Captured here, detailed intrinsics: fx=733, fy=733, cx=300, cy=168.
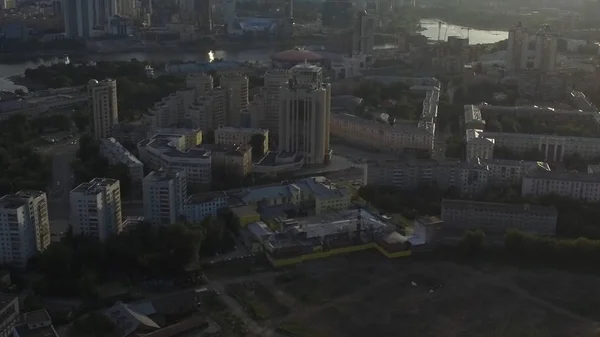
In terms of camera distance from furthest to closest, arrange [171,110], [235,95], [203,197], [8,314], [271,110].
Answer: [235,95], [171,110], [271,110], [203,197], [8,314]

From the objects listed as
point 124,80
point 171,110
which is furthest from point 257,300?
point 124,80

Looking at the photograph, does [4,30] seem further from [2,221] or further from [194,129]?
[2,221]

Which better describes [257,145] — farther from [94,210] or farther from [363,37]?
[363,37]

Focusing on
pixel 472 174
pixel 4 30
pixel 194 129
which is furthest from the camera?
pixel 4 30

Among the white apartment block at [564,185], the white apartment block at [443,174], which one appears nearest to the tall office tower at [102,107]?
the white apartment block at [443,174]

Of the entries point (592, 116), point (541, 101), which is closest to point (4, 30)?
point (541, 101)

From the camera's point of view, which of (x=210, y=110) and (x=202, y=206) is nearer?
(x=202, y=206)

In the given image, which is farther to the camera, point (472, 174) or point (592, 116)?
point (592, 116)
